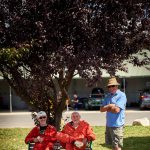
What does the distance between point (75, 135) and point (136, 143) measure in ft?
17.0

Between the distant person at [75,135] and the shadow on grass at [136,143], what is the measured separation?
407cm

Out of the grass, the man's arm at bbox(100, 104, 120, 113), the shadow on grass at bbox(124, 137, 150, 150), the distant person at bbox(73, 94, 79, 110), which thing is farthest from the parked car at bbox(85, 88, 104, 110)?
the man's arm at bbox(100, 104, 120, 113)

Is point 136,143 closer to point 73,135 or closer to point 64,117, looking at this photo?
point 73,135

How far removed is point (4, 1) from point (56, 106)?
297cm

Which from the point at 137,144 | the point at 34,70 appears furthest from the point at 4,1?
the point at 137,144

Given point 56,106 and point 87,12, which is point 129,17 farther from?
point 56,106

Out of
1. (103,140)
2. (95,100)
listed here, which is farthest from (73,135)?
(95,100)

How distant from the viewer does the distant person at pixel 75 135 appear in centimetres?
764

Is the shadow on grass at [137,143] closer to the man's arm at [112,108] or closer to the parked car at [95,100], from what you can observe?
the man's arm at [112,108]

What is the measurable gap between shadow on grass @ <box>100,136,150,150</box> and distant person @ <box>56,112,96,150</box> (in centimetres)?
407

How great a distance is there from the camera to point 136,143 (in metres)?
12.6

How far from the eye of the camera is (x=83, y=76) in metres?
7.77

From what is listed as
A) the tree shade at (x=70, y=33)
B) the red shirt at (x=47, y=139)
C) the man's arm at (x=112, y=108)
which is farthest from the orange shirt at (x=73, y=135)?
the tree shade at (x=70, y=33)

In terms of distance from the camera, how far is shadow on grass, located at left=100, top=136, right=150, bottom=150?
38.3 feet
